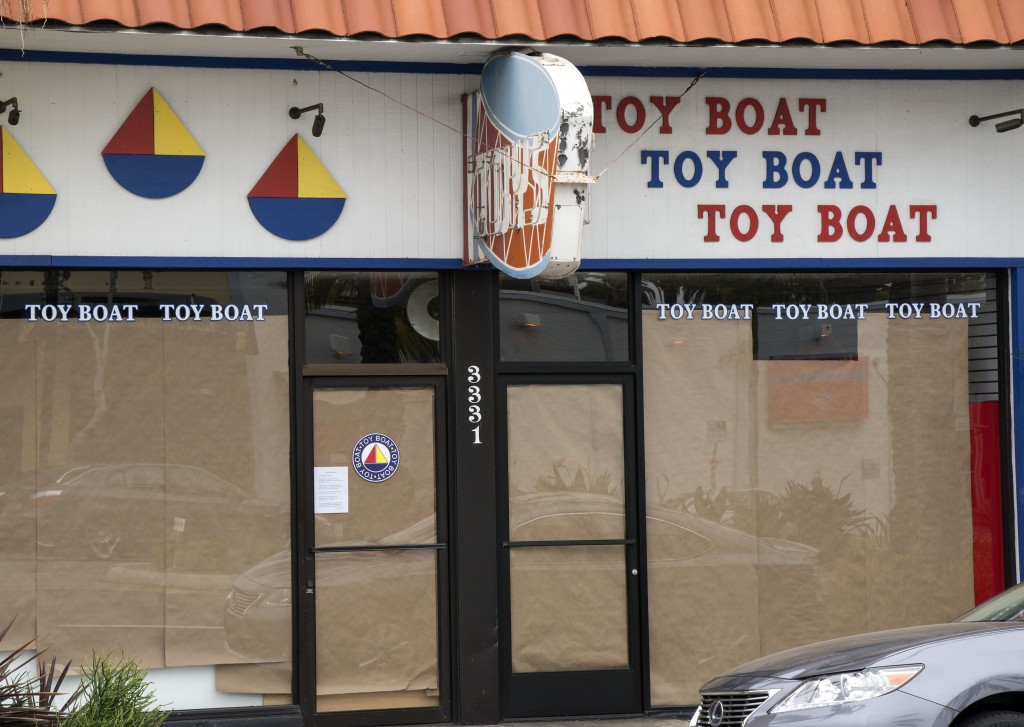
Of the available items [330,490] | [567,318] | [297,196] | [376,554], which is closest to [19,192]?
[297,196]

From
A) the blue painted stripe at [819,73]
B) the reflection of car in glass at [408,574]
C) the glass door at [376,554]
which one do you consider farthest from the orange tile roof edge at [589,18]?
the reflection of car in glass at [408,574]

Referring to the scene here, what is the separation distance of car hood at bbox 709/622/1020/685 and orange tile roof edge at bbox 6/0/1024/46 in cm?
434

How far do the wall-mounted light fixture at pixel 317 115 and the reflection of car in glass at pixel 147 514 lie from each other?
8.35 ft

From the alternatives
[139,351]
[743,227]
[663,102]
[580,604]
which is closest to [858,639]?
[580,604]

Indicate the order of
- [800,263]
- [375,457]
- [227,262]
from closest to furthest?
[227,262] → [375,457] → [800,263]

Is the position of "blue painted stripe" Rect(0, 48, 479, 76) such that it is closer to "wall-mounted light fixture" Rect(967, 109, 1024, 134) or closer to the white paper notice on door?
the white paper notice on door

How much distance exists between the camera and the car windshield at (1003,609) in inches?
270

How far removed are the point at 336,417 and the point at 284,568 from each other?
3.72ft

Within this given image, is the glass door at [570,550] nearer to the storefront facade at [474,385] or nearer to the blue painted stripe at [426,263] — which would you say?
the storefront facade at [474,385]

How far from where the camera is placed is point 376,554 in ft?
31.2

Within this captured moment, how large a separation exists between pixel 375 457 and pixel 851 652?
4196mm

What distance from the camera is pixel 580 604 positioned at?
9781 millimetres

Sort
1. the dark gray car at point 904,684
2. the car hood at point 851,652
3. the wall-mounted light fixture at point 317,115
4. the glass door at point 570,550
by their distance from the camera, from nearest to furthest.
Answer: the dark gray car at point 904,684 → the car hood at point 851,652 → the wall-mounted light fixture at point 317,115 → the glass door at point 570,550

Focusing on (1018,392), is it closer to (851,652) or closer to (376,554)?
(851,652)
